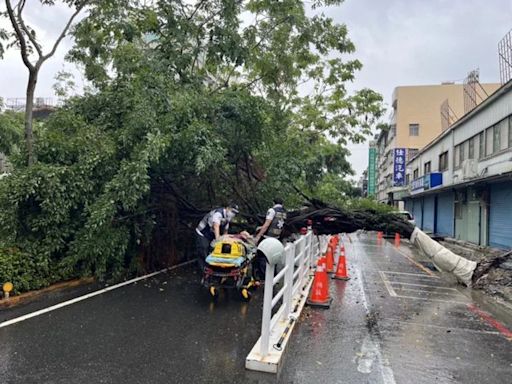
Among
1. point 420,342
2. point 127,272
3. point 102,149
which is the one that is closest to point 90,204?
point 102,149

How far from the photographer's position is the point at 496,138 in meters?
17.2

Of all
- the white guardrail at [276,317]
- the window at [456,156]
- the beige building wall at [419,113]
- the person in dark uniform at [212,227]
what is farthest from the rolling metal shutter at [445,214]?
the beige building wall at [419,113]

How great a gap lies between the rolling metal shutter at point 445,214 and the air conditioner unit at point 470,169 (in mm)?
5515

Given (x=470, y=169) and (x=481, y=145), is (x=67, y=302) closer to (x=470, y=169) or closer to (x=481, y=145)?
(x=470, y=169)

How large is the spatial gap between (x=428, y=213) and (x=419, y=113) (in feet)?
66.4

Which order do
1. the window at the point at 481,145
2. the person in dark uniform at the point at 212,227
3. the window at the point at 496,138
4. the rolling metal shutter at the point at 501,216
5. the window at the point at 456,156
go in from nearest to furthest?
the person in dark uniform at the point at 212,227
the rolling metal shutter at the point at 501,216
the window at the point at 496,138
the window at the point at 481,145
the window at the point at 456,156

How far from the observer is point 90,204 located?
338 inches

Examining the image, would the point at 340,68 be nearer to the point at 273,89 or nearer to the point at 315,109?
the point at 315,109

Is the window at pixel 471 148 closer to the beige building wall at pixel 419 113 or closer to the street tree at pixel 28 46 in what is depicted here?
the street tree at pixel 28 46

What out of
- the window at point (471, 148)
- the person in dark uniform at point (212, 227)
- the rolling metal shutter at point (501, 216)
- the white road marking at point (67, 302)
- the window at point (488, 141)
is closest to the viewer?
the white road marking at point (67, 302)

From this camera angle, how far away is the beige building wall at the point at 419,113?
47.4 meters

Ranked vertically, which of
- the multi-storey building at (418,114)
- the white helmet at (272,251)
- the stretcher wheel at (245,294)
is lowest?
the stretcher wheel at (245,294)

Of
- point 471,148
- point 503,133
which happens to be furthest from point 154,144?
point 471,148

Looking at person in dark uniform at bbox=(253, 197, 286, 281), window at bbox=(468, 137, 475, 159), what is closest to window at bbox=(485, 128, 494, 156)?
window at bbox=(468, 137, 475, 159)
